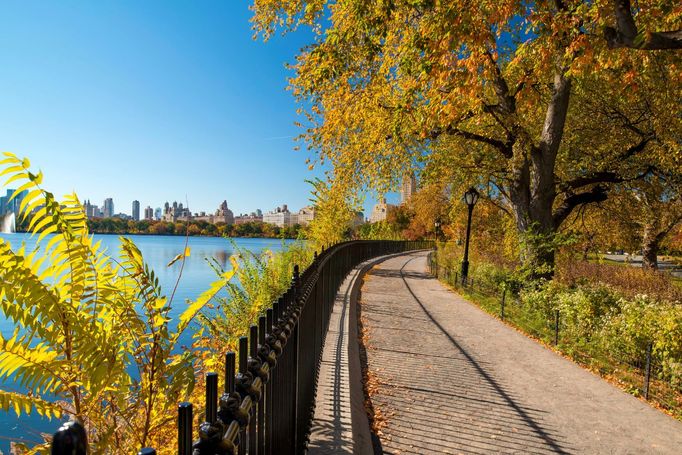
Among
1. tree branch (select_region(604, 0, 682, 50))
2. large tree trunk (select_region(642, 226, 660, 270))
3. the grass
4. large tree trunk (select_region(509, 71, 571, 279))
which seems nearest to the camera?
the grass

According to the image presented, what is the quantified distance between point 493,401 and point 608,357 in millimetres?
3224

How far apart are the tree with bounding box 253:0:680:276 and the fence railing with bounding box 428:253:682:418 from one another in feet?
5.55

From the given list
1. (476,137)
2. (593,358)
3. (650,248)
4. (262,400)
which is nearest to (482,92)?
(476,137)

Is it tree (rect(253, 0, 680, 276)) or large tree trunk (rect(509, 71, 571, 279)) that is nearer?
tree (rect(253, 0, 680, 276))

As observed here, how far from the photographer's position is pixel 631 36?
6.48 metres

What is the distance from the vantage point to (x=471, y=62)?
7.08m

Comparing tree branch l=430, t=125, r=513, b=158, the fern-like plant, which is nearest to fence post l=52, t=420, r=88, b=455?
the fern-like plant

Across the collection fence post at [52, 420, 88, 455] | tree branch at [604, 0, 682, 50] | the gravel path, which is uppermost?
tree branch at [604, 0, 682, 50]

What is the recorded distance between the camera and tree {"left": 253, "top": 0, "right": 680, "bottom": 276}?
7.05 m

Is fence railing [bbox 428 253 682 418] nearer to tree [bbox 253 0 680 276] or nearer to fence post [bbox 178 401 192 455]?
tree [bbox 253 0 680 276]

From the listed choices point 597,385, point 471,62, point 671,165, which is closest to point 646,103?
point 671,165

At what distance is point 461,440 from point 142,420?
127 inches

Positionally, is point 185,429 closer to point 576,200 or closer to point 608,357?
point 608,357

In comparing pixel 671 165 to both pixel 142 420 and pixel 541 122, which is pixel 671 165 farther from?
pixel 142 420
